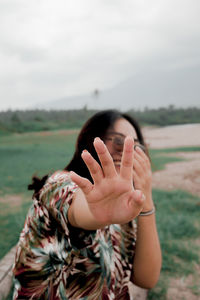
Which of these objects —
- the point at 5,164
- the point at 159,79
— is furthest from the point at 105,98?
the point at 5,164

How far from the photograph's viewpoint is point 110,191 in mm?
790

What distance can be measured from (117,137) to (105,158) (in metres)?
0.57

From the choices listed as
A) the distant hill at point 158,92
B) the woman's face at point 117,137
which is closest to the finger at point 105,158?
the woman's face at point 117,137

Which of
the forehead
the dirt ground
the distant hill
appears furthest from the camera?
the distant hill

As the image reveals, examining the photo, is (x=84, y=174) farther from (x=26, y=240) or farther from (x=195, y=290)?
(x=195, y=290)

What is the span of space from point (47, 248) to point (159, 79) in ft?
613

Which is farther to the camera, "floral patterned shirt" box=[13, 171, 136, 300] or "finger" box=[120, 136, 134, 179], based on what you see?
"floral patterned shirt" box=[13, 171, 136, 300]

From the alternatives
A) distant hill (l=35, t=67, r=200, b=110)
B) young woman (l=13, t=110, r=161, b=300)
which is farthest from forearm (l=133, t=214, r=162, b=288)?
distant hill (l=35, t=67, r=200, b=110)

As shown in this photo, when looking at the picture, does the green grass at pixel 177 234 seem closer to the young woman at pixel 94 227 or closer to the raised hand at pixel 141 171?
the young woman at pixel 94 227

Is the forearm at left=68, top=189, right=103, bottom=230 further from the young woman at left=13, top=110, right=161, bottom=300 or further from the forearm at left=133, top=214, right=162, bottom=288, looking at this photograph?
the forearm at left=133, top=214, right=162, bottom=288

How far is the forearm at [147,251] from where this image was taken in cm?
127

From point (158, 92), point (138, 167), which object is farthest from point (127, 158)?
point (158, 92)

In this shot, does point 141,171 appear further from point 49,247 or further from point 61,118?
point 61,118

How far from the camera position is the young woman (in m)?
0.79
